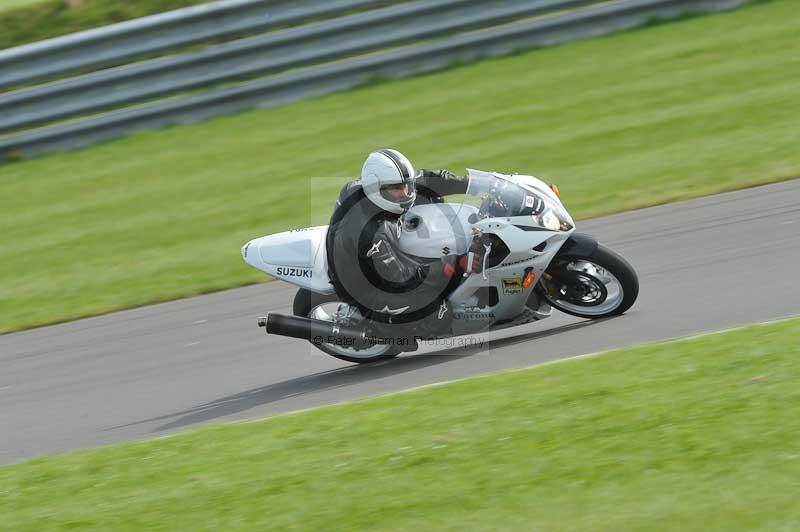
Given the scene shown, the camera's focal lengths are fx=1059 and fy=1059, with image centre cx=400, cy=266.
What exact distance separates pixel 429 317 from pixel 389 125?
19.2 feet

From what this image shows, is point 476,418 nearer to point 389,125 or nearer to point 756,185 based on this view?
point 756,185

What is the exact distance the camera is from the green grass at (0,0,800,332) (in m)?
10.2

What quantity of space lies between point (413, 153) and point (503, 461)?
7157mm

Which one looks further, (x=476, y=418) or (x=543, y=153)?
(x=543, y=153)

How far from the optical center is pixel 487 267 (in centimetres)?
711

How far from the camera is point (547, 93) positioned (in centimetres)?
1285

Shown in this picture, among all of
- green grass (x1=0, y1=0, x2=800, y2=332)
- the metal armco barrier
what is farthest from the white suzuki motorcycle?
the metal armco barrier

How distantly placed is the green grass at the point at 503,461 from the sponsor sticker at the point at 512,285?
0.82 m

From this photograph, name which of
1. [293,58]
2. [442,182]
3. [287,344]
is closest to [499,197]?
[442,182]

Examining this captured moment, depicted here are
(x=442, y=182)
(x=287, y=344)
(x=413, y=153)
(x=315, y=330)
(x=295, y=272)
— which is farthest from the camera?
(x=413, y=153)

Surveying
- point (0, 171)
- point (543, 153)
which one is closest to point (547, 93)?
point (543, 153)

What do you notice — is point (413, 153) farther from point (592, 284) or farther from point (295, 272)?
point (592, 284)

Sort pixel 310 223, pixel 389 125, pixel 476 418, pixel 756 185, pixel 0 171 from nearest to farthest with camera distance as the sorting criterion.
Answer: pixel 476 418 → pixel 756 185 → pixel 310 223 → pixel 389 125 → pixel 0 171

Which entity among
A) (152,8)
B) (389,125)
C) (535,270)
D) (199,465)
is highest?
(152,8)
